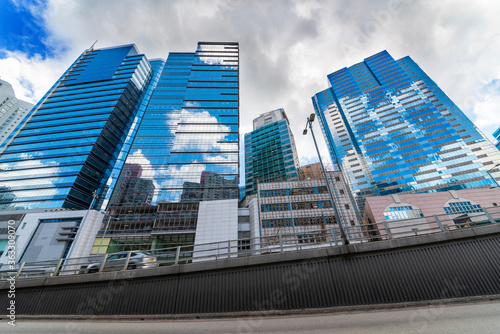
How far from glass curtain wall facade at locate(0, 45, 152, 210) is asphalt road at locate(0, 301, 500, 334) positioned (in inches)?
2890

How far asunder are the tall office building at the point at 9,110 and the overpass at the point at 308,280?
160710mm

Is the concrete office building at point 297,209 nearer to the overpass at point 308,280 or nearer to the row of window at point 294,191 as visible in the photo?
the row of window at point 294,191

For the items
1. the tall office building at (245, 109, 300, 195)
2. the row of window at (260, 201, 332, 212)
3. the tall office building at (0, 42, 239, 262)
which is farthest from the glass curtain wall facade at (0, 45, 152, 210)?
the row of window at (260, 201, 332, 212)

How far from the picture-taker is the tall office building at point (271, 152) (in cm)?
8512

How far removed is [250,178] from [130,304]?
283ft

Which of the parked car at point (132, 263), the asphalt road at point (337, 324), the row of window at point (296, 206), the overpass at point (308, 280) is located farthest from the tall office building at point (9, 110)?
the asphalt road at point (337, 324)

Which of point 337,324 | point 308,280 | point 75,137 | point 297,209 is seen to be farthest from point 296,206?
point 75,137

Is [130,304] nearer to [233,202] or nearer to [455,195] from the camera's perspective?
[233,202]

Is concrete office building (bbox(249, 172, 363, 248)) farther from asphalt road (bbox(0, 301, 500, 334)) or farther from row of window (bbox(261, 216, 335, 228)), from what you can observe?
asphalt road (bbox(0, 301, 500, 334))

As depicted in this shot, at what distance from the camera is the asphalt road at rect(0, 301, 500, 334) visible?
17.1 ft

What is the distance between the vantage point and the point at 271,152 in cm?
→ 9331

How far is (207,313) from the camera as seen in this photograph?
7898 millimetres

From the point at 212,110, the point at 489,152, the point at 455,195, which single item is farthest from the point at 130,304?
the point at 489,152

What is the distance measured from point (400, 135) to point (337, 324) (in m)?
119
